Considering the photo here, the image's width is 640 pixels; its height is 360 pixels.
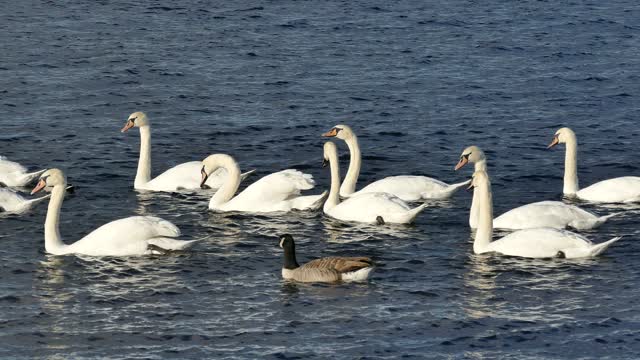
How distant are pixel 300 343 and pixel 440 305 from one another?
108 inches

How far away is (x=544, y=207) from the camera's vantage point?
2997cm

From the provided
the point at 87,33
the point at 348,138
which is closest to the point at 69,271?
the point at 348,138

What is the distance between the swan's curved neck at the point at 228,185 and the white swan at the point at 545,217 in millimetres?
4976

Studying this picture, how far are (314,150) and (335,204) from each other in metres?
5.54

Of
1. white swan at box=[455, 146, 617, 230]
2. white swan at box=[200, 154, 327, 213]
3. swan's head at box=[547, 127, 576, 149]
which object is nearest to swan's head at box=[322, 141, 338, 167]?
white swan at box=[200, 154, 327, 213]

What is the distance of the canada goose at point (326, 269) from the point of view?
1043 inches

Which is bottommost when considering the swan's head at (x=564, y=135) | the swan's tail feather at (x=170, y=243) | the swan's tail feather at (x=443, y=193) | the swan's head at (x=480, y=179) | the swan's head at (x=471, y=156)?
the swan's tail feather at (x=170, y=243)

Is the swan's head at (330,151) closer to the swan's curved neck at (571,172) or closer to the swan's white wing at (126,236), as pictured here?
the swan's white wing at (126,236)

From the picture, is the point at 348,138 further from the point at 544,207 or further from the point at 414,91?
the point at 414,91

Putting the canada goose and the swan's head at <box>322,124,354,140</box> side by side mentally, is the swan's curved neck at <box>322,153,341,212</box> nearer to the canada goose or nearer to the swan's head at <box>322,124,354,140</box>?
the swan's head at <box>322,124,354,140</box>

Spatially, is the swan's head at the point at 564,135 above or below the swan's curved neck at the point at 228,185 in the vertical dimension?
above

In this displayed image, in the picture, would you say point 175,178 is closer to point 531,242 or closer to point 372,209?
point 372,209

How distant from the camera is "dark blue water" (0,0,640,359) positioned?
Answer: 24.4 meters

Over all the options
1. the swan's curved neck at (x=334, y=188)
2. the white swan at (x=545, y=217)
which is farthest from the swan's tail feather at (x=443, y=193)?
the white swan at (x=545, y=217)
